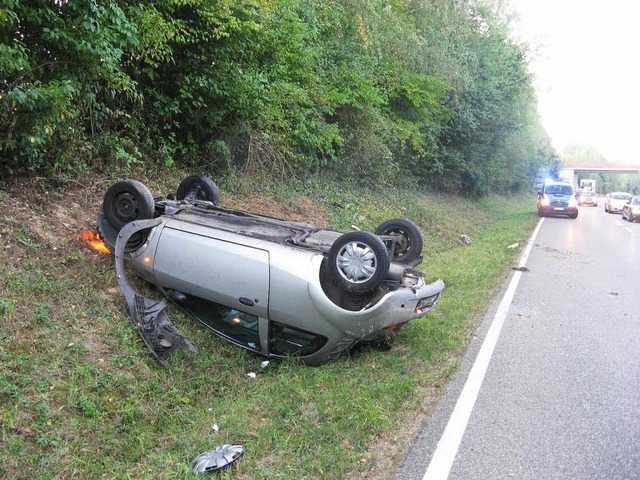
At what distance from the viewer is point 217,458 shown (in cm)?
342

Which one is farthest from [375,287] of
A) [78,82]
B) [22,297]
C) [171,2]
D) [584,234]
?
[584,234]

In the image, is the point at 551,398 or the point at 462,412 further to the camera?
the point at 551,398

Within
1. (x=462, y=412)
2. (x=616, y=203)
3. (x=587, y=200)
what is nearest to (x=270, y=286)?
(x=462, y=412)

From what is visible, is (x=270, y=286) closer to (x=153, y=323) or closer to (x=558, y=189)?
(x=153, y=323)

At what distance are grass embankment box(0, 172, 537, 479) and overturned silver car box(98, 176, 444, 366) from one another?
23 cm

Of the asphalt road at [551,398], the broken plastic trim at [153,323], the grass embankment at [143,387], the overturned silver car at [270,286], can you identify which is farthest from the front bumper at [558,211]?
the broken plastic trim at [153,323]

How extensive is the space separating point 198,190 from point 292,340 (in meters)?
3.29

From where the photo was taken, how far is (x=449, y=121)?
2403cm

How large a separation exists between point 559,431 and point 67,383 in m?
3.76

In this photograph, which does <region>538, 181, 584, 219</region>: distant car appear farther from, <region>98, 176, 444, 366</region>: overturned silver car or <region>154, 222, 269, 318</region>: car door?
<region>154, 222, 269, 318</region>: car door

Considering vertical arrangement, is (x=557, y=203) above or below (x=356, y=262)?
below

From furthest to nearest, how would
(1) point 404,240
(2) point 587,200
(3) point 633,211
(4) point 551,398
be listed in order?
(2) point 587,200
(3) point 633,211
(1) point 404,240
(4) point 551,398

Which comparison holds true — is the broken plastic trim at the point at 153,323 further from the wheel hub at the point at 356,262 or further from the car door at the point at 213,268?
the wheel hub at the point at 356,262

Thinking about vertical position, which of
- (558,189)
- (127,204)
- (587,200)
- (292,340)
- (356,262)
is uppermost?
(127,204)
